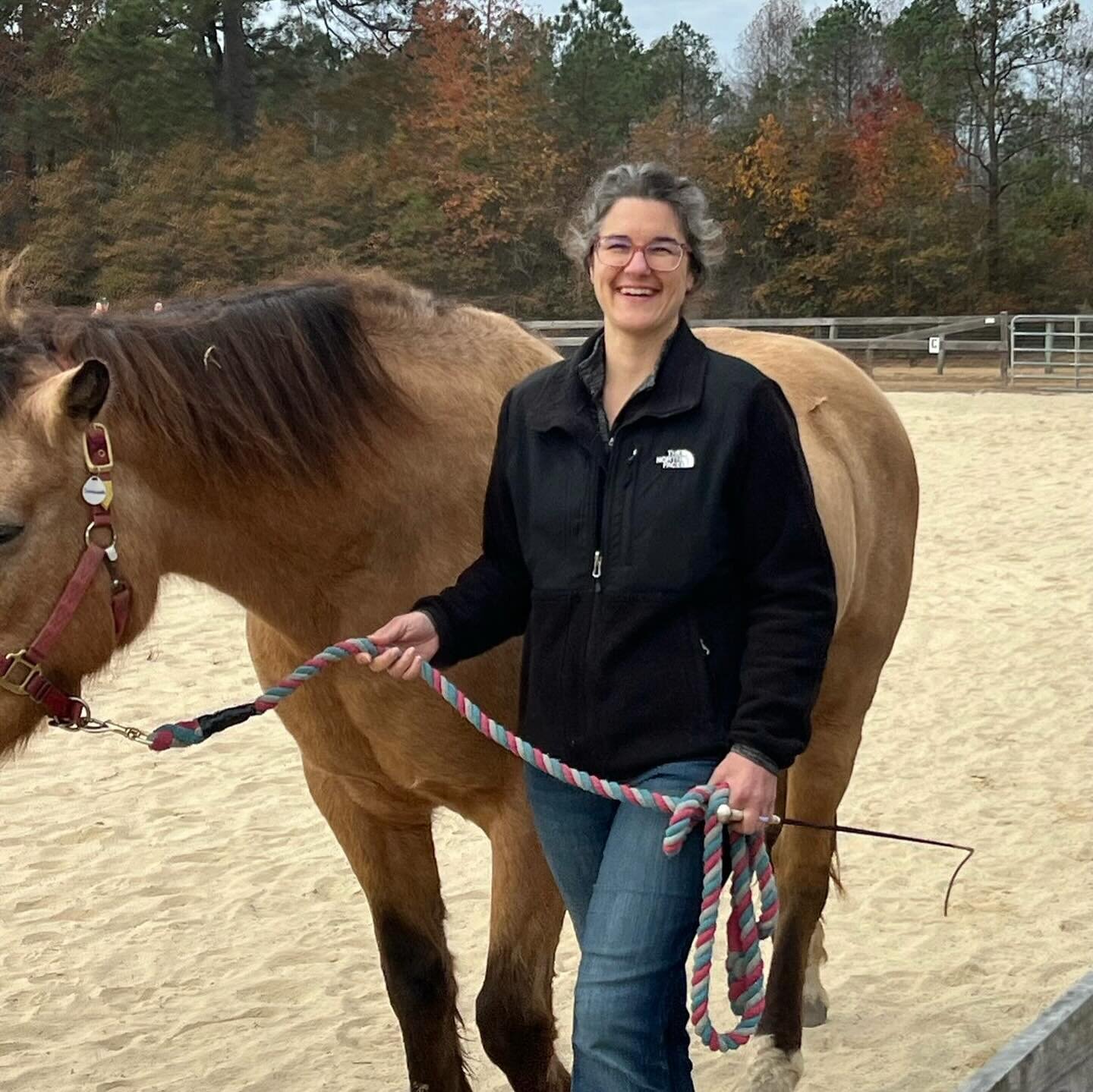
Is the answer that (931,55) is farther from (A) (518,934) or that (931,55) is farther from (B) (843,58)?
(A) (518,934)

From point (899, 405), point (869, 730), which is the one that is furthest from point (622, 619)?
point (899, 405)

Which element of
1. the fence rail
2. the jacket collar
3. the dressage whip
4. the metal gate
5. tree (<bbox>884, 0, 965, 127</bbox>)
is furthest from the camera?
tree (<bbox>884, 0, 965, 127</bbox>)

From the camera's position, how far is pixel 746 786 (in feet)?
5.58

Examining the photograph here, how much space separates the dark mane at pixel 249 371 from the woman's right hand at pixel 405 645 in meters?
0.33

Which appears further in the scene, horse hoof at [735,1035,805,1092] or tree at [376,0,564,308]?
tree at [376,0,564,308]

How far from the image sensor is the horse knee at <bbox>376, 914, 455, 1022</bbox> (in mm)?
2715

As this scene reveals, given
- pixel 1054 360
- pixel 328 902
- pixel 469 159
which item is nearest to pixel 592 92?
pixel 469 159

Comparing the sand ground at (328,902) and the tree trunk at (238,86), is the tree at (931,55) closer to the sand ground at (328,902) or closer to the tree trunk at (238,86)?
the tree trunk at (238,86)

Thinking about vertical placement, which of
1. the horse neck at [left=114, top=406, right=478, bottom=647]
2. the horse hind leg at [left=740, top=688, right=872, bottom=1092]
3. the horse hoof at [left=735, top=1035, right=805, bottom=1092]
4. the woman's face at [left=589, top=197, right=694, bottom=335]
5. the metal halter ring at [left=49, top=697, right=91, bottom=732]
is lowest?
the horse hoof at [left=735, top=1035, right=805, bottom=1092]

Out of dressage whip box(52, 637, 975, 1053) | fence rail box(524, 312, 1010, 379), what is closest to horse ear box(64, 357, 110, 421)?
dressage whip box(52, 637, 975, 1053)

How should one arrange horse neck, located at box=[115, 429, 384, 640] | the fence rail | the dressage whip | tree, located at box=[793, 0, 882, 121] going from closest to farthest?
the dressage whip → horse neck, located at box=[115, 429, 384, 640] → the fence rail → tree, located at box=[793, 0, 882, 121]

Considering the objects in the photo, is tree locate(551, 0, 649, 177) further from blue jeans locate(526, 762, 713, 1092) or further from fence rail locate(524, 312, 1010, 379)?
blue jeans locate(526, 762, 713, 1092)

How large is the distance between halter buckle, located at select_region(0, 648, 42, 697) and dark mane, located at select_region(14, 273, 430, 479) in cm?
41

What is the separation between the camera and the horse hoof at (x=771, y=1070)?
2977 mm
